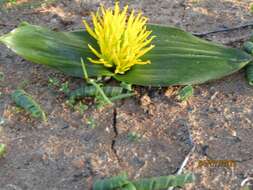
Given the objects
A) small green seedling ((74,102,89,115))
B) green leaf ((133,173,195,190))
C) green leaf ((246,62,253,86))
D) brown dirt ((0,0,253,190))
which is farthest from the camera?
green leaf ((246,62,253,86))

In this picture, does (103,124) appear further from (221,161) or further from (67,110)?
(221,161)

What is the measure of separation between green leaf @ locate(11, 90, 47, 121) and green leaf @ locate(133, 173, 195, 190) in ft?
1.78

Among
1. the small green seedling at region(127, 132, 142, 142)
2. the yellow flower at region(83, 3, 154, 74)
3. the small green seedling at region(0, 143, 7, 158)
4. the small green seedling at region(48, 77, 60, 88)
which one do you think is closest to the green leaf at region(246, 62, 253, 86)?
the yellow flower at region(83, 3, 154, 74)

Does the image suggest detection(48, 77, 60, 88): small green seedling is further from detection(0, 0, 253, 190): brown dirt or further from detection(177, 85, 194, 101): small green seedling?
detection(177, 85, 194, 101): small green seedling

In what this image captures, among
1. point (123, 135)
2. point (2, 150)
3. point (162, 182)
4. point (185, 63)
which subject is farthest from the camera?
point (185, 63)

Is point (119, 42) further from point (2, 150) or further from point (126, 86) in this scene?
point (2, 150)

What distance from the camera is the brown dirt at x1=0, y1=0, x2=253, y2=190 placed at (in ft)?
6.84

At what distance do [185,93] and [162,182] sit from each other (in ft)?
1.74

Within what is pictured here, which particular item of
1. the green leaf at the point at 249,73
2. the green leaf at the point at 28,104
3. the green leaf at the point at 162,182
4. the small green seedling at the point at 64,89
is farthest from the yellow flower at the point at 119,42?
the green leaf at the point at 162,182

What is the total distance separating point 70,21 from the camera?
2965mm

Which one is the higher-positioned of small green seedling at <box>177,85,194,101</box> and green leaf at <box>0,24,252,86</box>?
green leaf at <box>0,24,252,86</box>

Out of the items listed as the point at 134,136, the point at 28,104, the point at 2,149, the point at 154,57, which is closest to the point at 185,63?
the point at 154,57

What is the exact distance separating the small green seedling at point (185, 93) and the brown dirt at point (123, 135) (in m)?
0.02

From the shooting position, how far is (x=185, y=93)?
2395 millimetres
